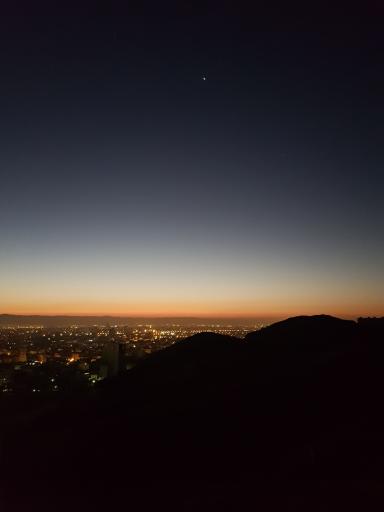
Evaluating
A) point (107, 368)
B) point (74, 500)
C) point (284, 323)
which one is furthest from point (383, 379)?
point (107, 368)

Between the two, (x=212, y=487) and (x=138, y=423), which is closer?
(x=212, y=487)

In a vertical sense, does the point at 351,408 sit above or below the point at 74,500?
above

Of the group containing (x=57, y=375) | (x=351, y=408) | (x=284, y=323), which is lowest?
(x=57, y=375)

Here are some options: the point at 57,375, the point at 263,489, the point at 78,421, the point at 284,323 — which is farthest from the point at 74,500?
the point at 57,375

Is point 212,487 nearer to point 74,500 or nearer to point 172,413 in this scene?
point 74,500

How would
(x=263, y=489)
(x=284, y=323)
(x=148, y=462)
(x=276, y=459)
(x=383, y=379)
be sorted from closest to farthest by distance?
(x=263, y=489), (x=276, y=459), (x=148, y=462), (x=383, y=379), (x=284, y=323)

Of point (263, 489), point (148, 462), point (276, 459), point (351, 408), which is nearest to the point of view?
point (263, 489)
